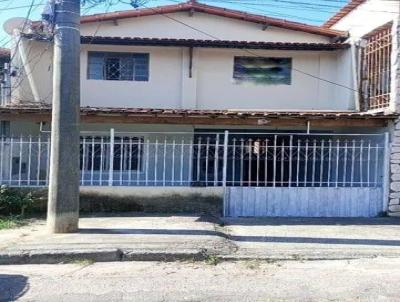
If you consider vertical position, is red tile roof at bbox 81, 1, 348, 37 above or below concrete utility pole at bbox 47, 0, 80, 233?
above

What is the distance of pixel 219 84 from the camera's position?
45.3 feet

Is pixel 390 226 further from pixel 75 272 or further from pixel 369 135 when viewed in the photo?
pixel 75 272

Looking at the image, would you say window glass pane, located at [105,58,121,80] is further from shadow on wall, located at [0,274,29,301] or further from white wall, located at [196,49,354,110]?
shadow on wall, located at [0,274,29,301]

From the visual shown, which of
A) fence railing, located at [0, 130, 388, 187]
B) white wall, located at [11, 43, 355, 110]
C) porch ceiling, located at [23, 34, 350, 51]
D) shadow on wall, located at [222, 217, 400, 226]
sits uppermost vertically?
porch ceiling, located at [23, 34, 350, 51]

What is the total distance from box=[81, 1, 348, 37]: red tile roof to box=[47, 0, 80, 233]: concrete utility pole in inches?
213

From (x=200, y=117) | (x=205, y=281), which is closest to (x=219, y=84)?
(x=200, y=117)

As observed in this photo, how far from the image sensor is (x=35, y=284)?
583cm

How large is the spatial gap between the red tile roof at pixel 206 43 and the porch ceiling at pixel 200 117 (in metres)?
2.80

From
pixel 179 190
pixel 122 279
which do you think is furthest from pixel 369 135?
pixel 122 279

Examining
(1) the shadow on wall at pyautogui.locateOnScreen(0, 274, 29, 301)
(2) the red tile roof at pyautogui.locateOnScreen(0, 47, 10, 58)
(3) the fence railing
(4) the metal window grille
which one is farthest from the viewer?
(2) the red tile roof at pyautogui.locateOnScreen(0, 47, 10, 58)

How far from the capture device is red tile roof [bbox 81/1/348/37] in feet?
44.6

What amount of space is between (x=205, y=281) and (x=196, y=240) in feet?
5.92

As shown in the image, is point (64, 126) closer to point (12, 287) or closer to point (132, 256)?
point (132, 256)

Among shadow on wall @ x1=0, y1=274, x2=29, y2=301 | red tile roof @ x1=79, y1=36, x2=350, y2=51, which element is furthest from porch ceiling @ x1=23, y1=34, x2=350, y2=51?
shadow on wall @ x1=0, y1=274, x2=29, y2=301
